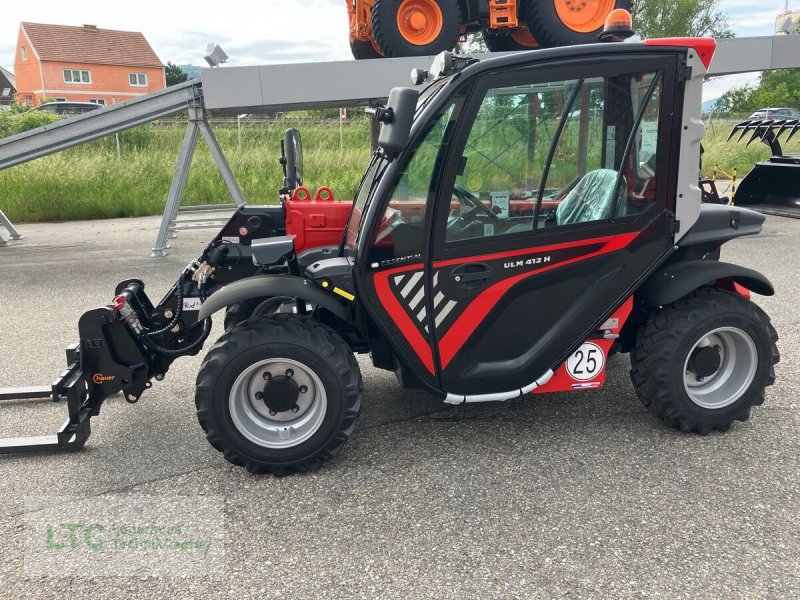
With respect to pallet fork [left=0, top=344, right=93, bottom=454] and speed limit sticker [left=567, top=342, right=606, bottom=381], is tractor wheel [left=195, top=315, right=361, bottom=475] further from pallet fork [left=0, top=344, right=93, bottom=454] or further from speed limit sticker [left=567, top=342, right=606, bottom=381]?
speed limit sticker [left=567, top=342, right=606, bottom=381]

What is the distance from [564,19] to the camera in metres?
8.39

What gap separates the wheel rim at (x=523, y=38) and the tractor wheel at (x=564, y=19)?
451 millimetres

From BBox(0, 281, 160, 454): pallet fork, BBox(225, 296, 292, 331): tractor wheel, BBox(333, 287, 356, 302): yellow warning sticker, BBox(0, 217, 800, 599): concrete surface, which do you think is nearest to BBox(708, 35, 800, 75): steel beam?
BBox(0, 217, 800, 599): concrete surface

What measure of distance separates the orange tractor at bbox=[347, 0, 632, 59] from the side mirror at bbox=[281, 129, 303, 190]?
4.25 metres

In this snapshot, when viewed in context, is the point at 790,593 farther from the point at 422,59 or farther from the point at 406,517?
the point at 422,59

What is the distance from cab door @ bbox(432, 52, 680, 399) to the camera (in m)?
3.17

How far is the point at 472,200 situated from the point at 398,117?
0.57 m

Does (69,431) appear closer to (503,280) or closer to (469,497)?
(469,497)

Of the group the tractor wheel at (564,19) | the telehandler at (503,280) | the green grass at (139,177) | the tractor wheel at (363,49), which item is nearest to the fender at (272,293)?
the telehandler at (503,280)

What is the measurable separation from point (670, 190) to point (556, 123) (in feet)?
2.26

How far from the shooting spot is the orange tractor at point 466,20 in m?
8.29

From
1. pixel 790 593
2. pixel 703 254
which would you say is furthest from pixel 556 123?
pixel 790 593

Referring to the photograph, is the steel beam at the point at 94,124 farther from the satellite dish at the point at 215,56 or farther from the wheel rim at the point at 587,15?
the wheel rim at the point at 587,15

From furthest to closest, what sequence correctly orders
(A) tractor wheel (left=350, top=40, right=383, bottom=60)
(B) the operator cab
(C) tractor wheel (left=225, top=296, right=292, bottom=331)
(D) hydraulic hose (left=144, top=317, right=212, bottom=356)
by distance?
(A) tractor wheel (left=350, top=40, right=383, bottom=60)
(C) tractor wheel (left=225, top=296, right=292, bottom=331)
(D) hydraulic hose (left=144, top=317, right=212, bottom=356)
(B) the operator cab
